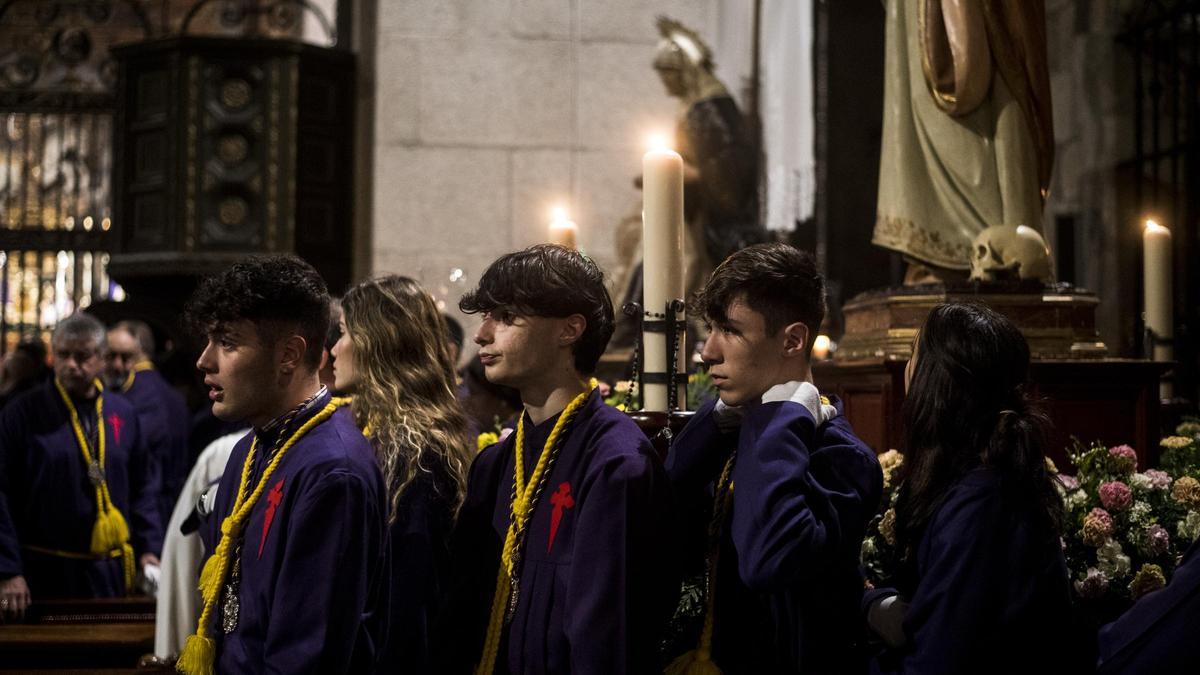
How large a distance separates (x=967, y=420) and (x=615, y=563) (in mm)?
714

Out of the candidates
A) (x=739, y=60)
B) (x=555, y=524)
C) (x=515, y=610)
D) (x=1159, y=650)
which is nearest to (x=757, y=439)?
(x=555, y=524)

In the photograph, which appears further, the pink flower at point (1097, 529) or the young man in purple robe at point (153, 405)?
the young man in purple robe at point (153, 405)

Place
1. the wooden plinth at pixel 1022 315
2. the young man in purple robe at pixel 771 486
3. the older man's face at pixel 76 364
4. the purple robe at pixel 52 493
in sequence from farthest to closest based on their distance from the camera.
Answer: the older man's face at pixel 76 364
the purple robe at pixel 52 493
the wooden plinth at pixel 1022 315
the young man in purple robe at pixel 771 486

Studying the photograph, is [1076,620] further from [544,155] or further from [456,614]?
[544,155]

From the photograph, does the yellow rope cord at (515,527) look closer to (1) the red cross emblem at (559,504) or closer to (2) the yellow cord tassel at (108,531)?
(1) the red cross emblem at (559,504)

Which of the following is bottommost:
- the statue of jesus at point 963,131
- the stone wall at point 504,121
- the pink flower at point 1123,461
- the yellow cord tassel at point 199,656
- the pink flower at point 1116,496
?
the yellow cord tassel at point 199,656

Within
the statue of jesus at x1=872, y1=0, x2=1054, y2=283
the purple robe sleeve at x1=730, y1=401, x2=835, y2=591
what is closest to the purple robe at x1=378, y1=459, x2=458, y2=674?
the purple robe sleeve at x1=730, y1=401, x2=835, y2=591

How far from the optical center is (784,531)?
2.22 m

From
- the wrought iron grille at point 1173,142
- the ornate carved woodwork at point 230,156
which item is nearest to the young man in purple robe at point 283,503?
the wrought iron grille at point 1173,142

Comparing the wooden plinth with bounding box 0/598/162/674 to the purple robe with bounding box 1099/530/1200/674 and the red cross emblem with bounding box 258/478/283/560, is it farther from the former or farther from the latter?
the purple robe with bounding box 1099/530/1200/674

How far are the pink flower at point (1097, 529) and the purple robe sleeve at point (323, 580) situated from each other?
1618mm

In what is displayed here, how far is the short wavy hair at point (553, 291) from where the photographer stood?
8.41 feet

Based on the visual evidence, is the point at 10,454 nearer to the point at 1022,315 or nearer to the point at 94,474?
the point at 94,474

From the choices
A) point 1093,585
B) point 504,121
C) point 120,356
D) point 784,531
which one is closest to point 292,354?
point 784,531
